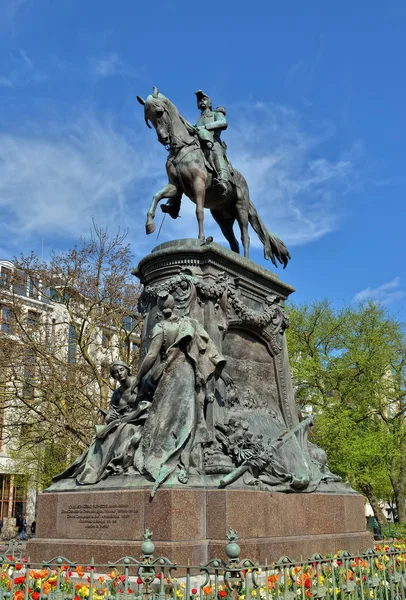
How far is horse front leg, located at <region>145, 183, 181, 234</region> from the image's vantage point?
457 inches

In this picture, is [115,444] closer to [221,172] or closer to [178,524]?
[178,524]

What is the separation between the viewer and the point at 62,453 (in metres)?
27.4

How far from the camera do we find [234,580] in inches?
192

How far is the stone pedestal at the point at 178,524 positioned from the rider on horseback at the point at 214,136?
19.0 feet

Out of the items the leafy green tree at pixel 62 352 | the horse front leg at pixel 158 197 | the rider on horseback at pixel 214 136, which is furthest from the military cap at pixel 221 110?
the leafy green tree at pixel 62 352

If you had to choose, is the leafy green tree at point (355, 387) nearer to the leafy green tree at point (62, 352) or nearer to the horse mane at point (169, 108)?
the leafy green tree at point (62, 352)

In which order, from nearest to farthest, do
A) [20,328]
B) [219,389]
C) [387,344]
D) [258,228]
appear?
[219,389] → [258,228] → [20,328] → [387,344]

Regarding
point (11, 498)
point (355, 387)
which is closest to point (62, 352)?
point (355, 387)

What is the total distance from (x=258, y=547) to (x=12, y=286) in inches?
840

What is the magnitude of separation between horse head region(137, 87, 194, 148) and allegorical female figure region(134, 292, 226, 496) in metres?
3.12

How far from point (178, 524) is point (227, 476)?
968 mm

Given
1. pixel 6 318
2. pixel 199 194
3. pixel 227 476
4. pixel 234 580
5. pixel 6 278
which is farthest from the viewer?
pixel 6 318

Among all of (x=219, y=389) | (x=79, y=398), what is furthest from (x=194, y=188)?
(x=79, y=398)

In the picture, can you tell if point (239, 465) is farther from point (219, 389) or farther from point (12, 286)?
point (12, 286)
